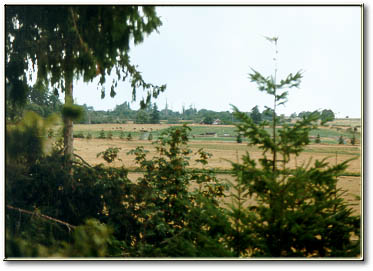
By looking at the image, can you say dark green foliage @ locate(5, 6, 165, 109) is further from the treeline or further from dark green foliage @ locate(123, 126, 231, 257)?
dark green foliage @ locate(123, 126, 231, 257)

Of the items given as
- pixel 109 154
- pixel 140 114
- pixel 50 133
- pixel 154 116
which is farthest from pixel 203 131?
pixel 50 133

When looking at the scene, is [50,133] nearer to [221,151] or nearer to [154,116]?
[154,116]

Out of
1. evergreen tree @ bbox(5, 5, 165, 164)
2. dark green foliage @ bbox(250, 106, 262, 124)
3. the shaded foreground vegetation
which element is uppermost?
evergreen tree @ bbox(5, 5, 165, 164)

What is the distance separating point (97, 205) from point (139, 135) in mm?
750

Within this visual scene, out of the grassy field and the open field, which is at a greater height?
the grassy field

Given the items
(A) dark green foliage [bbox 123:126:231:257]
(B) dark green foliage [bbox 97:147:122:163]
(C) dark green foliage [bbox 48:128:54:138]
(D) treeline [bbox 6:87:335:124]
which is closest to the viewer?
(C) dark green foliage [bbox 48:128:54:138]

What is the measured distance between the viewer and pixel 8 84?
2273 mm

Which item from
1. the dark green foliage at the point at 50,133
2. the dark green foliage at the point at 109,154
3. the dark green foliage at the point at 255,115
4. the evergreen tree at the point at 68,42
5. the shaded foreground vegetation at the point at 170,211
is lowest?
the shaded foreground vegetation at the point at 170,211

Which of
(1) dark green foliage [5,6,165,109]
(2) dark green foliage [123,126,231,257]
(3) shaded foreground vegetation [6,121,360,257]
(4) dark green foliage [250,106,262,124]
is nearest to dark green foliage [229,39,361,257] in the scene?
(3) shaded foreground vegetation [6,121,360,257]

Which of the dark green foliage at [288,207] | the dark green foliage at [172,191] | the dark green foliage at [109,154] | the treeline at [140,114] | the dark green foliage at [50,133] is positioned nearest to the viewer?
the dark green foliage at [288,207]

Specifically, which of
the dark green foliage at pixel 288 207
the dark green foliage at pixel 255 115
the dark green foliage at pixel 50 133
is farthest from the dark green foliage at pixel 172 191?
the dark green foliage at pixel 50 133

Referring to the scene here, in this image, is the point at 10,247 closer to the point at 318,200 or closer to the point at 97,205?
the point at 97,205

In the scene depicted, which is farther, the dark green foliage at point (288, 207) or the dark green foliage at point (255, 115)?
the dark green foliage at point (255, 115)

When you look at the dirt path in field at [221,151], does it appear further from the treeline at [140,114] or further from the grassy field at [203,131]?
the treeline at [140,114]
